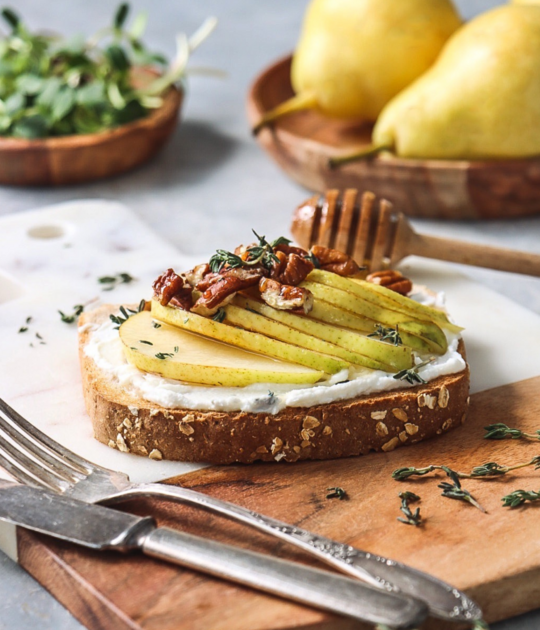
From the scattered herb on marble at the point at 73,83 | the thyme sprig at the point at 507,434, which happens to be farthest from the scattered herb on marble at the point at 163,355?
the scattered herb on marble at the point at 73,83

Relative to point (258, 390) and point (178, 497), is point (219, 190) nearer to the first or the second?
point (258, 390)

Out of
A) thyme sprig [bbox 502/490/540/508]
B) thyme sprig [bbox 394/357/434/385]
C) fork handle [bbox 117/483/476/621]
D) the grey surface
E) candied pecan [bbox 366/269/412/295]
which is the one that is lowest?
the grey surface

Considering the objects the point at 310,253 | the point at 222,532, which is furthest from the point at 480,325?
the point at 222,532

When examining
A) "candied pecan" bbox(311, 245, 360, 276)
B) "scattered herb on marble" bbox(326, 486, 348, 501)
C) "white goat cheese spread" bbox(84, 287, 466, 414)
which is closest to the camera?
"scattered herb on marble" bbox(326, 486, 348, 501)

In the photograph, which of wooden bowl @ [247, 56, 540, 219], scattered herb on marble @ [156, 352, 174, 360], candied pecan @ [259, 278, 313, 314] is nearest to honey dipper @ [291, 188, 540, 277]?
wooden bowl @ [247, 56, 540, 219]

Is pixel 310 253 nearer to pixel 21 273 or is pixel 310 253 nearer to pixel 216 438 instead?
pixel 216 438

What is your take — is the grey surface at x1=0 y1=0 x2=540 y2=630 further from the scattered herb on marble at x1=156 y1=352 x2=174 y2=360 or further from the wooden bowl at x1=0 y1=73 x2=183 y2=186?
the scattered herb on marble at x1=156 y1=352 x2=174 y2=360
